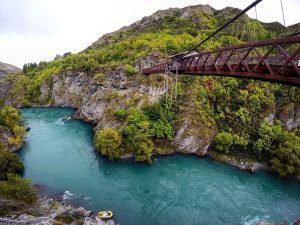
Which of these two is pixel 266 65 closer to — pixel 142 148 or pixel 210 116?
pixel 142 148

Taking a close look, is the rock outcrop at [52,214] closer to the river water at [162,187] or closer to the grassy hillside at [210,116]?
the river water at [162,187]

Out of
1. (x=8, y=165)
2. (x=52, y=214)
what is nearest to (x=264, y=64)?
(x=52, y=214)

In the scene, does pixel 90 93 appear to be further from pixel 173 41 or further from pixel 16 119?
pixel 173 41

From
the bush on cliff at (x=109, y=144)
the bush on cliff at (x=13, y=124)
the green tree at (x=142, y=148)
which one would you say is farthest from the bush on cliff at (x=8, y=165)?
the green tree at (x=142, y=148)

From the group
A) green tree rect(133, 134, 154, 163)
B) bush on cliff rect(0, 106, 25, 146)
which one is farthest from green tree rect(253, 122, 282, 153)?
bush on cliff rect(0, 106, 25, 146)

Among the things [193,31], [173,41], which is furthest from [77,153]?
[193,31]

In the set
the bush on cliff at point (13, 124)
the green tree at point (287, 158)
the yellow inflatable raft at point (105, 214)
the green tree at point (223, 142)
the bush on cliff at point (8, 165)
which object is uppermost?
the bush on cliff at point (13, 124)
